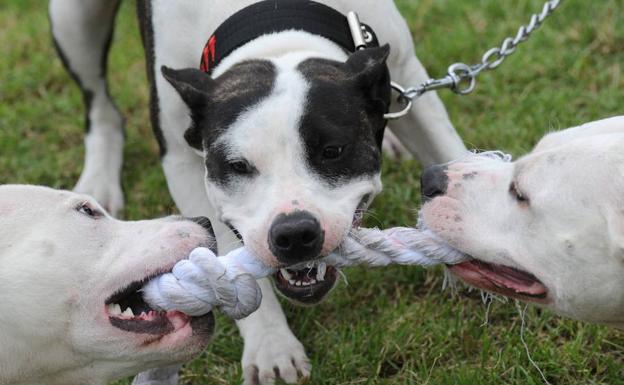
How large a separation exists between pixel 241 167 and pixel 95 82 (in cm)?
230

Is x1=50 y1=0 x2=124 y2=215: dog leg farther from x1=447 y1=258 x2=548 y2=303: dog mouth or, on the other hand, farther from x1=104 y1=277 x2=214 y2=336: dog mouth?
x1=447 y1=258 x2=548 y2=303: dog mouth

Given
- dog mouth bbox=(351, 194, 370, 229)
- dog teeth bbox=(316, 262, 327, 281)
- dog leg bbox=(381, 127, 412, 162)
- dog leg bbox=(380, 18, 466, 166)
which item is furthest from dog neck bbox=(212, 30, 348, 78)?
dog leg bbox=(381, 127, 412, 162)

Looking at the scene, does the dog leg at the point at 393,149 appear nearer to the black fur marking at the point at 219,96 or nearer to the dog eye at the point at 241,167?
the black fur marking at the point at 219,96

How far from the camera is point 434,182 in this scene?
127 inches

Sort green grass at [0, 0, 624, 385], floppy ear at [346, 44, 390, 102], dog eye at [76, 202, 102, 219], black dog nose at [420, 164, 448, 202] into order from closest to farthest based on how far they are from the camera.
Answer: dog eye at [76, 202, 102, 219]
black dog nose at [420, 164, 448, 202]
floppy ear at [346, 44, 390, 102]
green grass at [0, 0, 624, 385]

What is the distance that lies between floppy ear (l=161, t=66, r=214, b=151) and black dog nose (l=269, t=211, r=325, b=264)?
0.64 metres

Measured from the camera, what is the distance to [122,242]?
10.00ft

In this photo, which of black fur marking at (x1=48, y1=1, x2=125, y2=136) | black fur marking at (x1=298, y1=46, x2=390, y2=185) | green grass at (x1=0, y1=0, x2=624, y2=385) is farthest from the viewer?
black fur marking at (x1=48, y1=1, x2=125, y2=136)

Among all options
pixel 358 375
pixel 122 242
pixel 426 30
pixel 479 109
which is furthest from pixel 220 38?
pixel 426 30

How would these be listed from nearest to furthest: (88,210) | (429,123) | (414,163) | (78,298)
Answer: (78,298), (88,210), (429,123), (414,163)

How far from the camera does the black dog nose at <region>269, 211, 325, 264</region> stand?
10.1 feet

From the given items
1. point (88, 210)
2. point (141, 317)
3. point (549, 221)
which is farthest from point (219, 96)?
point (549, 221)

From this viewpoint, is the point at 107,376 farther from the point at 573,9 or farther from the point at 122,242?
the point at 573,9

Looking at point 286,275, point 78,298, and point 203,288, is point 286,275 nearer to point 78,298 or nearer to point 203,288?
point 203,288
